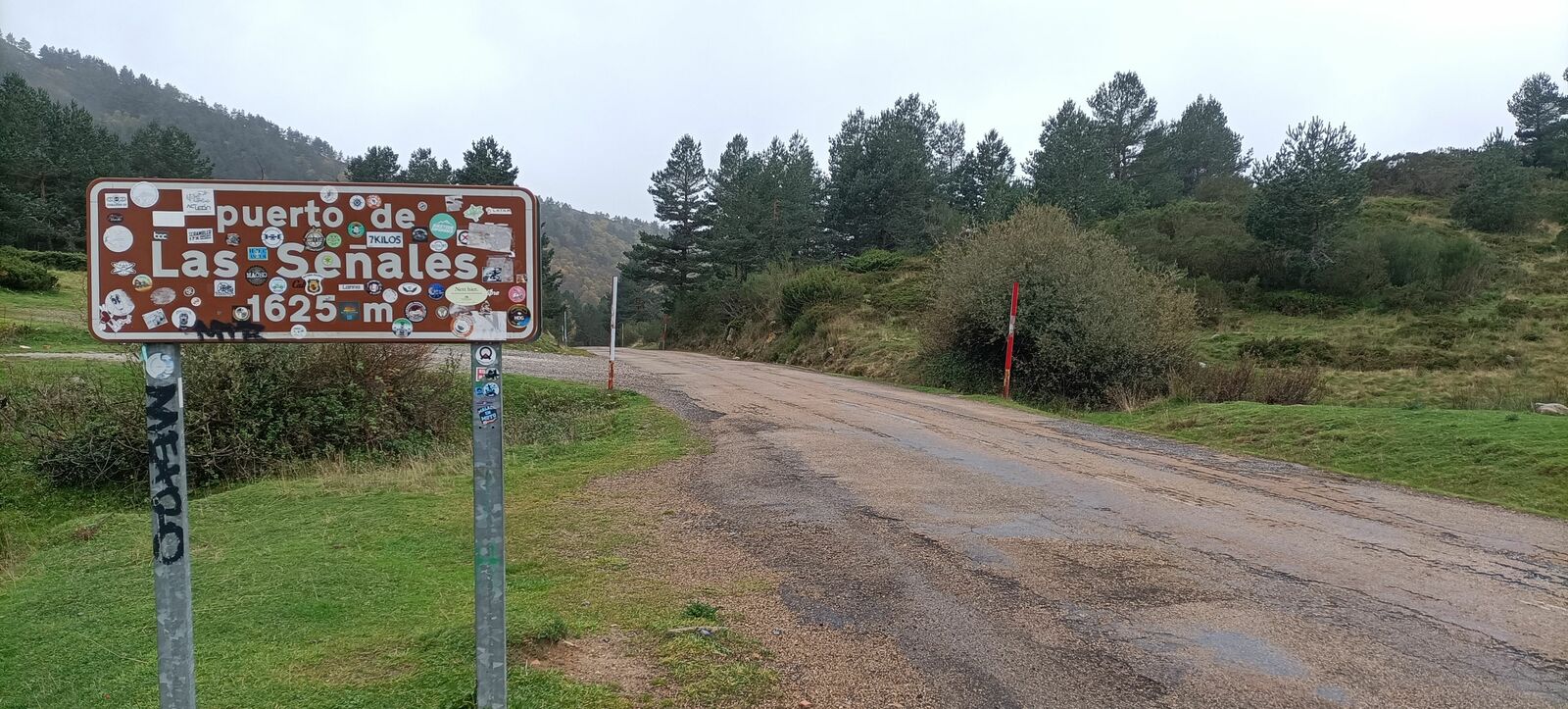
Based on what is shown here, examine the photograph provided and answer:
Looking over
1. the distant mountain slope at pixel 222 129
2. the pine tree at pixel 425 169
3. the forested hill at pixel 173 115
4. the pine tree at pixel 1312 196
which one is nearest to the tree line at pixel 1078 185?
the pine tree at pixel 1312 196

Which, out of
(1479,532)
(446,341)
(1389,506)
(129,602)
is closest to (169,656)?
(446,341)

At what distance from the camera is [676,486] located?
7512 millimetres

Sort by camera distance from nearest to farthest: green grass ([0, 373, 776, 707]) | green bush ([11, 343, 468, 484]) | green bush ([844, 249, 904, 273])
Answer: green grass ([0, 373, 776, 707]) → green bush ([11, 343, 468, 484]) → green bush ([844, 249, 904, 273])

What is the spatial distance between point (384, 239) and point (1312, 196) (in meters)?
42.5

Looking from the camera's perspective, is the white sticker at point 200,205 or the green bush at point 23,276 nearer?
the white sticker at point 200,205

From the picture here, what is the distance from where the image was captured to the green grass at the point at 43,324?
15.8 metres

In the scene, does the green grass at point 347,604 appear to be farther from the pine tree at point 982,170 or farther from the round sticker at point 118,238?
the pine tree at point 982,170

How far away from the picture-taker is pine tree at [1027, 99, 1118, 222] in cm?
4306

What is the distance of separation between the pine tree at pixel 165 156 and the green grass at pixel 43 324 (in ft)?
84.4

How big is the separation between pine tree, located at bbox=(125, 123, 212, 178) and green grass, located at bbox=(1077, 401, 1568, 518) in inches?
2016

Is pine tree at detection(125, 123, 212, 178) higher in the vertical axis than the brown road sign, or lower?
higher

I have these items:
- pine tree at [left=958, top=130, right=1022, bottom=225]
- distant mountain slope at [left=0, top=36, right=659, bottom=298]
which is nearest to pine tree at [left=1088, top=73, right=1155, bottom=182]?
pine tree at [left=958, top=130, right=1022, bottom=225]

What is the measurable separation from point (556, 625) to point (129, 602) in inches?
111

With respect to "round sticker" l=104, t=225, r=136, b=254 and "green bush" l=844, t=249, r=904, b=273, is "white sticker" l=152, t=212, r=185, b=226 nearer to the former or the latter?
"round sticker" l=104, t=225, r=136, b=254
